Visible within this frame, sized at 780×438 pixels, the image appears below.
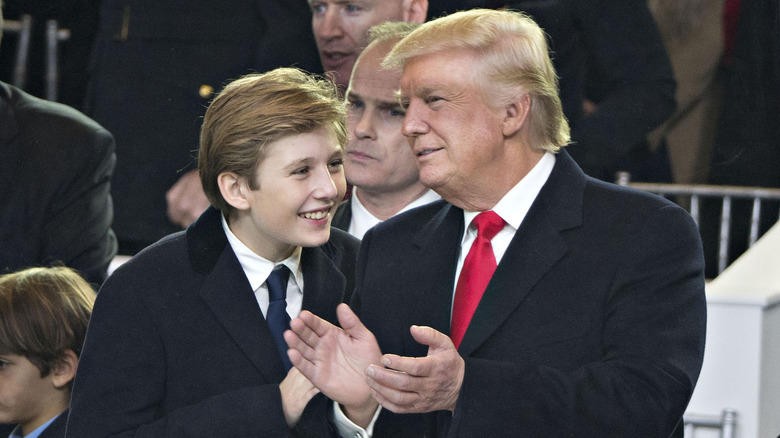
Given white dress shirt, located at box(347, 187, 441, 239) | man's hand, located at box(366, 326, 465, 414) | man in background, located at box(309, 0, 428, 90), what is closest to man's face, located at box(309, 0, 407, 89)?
man in background, located at box(309, 0, 428, 90)

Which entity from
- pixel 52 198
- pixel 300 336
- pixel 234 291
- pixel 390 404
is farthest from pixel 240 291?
pixel 52 198

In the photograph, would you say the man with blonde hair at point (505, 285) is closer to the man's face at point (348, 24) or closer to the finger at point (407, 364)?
the finger at point (407, 364)

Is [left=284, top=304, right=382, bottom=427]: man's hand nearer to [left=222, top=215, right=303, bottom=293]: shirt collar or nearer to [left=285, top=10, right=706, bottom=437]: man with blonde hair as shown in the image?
[left=285, top=10, right=706, bottom=437]: man with blonde hair

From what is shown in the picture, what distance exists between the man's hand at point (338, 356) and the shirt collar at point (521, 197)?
1.12ft

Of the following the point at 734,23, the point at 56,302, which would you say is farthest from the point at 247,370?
the point at 734,23

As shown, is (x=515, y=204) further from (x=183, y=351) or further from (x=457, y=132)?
(x=183, y=351)

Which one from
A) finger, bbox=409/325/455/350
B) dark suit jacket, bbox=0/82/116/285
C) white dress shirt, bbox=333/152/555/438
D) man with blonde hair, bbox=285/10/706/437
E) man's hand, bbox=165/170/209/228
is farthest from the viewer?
man's hand, bbox=165/170/209/228

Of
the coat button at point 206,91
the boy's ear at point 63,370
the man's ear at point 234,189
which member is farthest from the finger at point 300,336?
the coat button at point 206,91

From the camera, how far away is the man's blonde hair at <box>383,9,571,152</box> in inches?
77.5

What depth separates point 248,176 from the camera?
79.5 inches

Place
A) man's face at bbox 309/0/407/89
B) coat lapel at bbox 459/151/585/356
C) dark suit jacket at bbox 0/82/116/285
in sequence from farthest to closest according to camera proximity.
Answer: man's face at bbox 309/0/407/89 < dark suit jacket at bbox 0/82/116/285 < coat lapel at bbox 459/151/585/356

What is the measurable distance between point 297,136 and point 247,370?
1.46 ft

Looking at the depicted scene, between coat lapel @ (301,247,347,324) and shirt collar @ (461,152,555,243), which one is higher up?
shirt collar @ (461,152,555,243)

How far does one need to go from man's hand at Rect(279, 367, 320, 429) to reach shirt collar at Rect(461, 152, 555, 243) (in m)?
0.46
